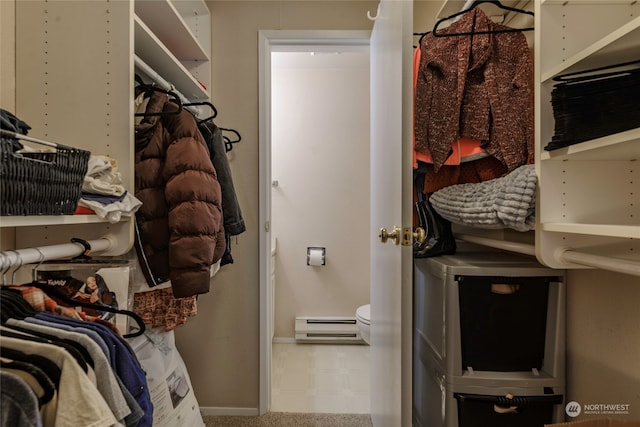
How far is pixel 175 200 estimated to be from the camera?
1.01 metres

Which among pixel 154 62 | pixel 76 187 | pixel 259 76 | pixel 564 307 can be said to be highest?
pixel 259 76

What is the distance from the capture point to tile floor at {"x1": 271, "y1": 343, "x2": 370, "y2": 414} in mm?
1906

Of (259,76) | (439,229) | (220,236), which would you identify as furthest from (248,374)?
(259,76)

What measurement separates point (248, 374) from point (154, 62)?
1.62m

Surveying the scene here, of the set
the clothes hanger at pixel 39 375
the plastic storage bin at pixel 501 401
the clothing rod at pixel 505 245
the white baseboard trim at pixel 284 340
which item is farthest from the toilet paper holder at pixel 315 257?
the clothes hanger at pixel 39 375

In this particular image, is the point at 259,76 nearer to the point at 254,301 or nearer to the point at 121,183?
the point at 121,183

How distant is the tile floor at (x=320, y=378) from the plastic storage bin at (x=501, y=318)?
0.95 meters

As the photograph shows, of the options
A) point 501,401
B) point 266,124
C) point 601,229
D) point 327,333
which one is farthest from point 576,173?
point 327,333

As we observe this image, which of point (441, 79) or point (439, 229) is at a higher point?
Answer: point (441, 79)

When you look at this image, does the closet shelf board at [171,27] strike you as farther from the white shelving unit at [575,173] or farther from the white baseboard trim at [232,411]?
the white baseboard trim at [232,411]

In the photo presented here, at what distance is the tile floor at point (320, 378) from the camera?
1.91 m

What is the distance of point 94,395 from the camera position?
521 millimetres

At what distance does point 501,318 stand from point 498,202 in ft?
1.51

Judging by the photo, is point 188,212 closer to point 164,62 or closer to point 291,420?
point 164,62
